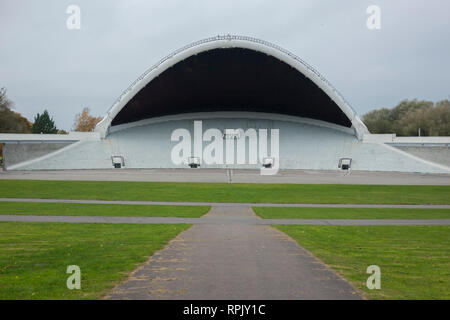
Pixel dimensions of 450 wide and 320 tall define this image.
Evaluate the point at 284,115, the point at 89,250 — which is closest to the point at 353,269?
the point at 89,250

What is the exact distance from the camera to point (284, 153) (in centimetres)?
6488

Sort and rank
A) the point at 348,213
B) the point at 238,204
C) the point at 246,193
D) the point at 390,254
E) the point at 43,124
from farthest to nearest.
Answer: the point at 43,124 → the point at 246,193 → the point at 238,204 → the point at 348,213 → the point at 390,254

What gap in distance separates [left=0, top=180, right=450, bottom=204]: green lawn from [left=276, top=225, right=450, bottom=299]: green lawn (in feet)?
34.7

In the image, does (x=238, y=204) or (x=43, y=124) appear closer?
(x=238, y=204)

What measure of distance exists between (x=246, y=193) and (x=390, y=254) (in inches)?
727

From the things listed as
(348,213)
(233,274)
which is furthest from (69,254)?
(348,213)

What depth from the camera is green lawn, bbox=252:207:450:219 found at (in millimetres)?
17828

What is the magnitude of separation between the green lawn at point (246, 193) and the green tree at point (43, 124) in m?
89.9

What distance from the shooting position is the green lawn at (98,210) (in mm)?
17656

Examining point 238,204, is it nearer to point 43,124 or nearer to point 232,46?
point 232,46

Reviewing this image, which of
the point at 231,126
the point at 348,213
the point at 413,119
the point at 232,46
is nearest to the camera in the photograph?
the point at 348,213

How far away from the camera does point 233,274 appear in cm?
721
